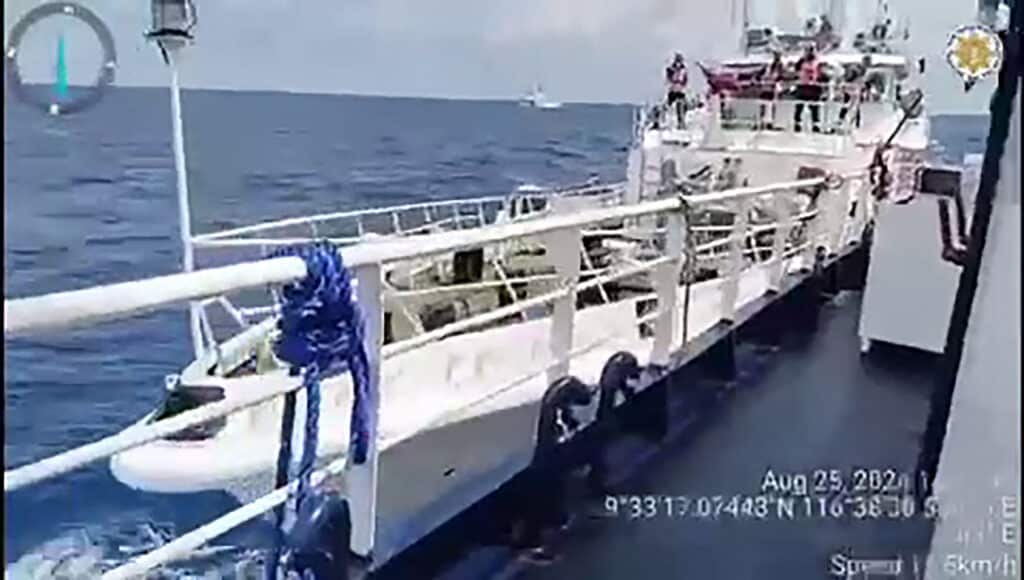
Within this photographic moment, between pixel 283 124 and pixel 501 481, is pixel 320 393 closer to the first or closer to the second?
pixel 283 124

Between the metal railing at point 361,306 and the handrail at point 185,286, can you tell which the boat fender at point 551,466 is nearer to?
the metal railing at point 361,306

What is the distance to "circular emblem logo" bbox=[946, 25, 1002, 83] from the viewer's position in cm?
111

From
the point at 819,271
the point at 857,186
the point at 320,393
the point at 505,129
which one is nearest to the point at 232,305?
A: the point at 505,129

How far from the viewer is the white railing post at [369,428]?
4.07ft

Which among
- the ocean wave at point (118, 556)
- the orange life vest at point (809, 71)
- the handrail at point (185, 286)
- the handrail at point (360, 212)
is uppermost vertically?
the orange life vest at point (809, 71)

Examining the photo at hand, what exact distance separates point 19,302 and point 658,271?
195 centimetres

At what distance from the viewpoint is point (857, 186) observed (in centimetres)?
570

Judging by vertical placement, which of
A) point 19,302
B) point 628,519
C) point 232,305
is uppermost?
point 19,302

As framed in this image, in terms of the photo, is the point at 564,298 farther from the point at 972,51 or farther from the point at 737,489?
the point at 972,51

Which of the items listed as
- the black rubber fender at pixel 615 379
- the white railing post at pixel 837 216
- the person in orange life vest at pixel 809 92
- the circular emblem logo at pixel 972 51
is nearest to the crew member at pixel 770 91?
the person in orange life vest at pixel 809 92

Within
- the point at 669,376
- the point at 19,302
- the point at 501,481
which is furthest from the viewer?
the point at 669,376

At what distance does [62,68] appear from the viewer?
0.93m

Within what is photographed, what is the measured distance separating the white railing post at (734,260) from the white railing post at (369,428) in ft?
5.80

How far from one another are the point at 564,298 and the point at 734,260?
129cm
